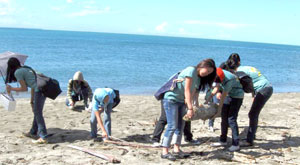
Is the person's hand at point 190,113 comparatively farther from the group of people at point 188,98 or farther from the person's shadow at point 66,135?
the person's shadow at point 66,135

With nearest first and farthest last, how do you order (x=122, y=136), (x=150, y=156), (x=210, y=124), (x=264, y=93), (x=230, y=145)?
1. (x=150, y=156)
2. (x=264, y=93)
3. (x=230, y=145)
4. (x=122, y=136)
5. (x=210, y=124)

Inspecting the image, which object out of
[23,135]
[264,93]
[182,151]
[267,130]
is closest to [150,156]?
[182,151]

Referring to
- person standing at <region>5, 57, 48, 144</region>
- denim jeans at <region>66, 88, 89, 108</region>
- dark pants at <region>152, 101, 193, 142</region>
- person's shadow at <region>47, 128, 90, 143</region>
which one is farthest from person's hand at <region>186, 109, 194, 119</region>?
denim jeans at <region>66, 88, 89, 108</region>

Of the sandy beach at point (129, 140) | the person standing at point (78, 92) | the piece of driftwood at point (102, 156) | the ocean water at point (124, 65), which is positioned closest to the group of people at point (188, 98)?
the sandy beach at point (129, 140)

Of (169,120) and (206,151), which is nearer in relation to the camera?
(169,120)

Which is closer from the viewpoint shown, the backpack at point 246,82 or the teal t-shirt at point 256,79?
the backpack at point 246,82

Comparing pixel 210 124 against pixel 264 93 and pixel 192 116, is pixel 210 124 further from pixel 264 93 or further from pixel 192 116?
pixel 192 116

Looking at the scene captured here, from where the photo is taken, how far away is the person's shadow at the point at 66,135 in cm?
596

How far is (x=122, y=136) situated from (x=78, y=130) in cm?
110

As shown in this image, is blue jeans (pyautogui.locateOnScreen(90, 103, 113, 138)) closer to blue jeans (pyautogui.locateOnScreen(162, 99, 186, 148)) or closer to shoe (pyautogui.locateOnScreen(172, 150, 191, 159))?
blue jeans (pyautogui.locateOnScreen(162, 99, 186, 148))

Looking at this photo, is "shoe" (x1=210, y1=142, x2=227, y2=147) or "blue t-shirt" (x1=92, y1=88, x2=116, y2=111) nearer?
"blue t-shirt" (x1=92, y1=88, x2=116, y2=111)

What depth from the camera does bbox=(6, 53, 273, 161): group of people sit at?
441 centimetres

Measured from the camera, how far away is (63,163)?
457 cm

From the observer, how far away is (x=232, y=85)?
497 cm
